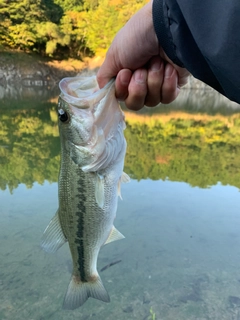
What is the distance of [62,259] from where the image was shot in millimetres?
4234

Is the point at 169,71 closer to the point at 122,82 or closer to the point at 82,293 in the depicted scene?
the point at 122,82

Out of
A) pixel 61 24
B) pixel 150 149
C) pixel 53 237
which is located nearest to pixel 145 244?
pixel 53 237

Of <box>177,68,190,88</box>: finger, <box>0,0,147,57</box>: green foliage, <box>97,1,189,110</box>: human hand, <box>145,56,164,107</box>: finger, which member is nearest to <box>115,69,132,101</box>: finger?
<box>97,1,189,110</box>: human hand

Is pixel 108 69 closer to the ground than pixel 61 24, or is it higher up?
higher up

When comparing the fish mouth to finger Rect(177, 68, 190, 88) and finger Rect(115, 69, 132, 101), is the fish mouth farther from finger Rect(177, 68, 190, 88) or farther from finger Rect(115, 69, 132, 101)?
finger Rect(177, 68, 190, 88)

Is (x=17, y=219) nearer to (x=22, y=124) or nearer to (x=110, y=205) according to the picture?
(x=110, y=205)

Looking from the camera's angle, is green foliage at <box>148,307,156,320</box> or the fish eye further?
green foliage at <box>148,307,156,320</box>

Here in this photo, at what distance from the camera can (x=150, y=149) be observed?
10.1 metres

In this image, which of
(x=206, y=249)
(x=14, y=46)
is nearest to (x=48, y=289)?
(x=206, y=249)

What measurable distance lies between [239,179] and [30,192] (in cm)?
424

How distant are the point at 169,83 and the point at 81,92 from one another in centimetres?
45

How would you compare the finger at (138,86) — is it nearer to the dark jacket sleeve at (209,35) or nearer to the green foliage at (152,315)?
the dark jacket sleeve at (209,35)

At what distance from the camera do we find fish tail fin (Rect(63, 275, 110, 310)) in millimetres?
1979

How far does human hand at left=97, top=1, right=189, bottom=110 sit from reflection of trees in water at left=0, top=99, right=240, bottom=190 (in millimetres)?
4966
